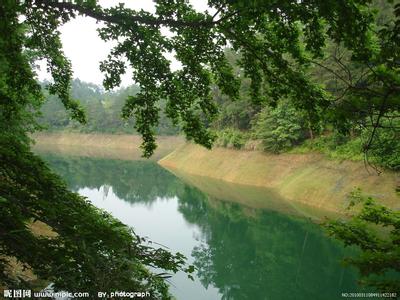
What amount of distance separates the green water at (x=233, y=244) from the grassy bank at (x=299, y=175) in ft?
14.8

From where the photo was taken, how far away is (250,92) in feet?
22.6

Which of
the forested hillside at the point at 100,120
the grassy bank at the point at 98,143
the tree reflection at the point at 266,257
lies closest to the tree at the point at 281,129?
the tree reflection at the point at 266,257

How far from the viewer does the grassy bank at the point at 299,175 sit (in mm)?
27844

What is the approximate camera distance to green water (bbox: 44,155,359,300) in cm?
1641

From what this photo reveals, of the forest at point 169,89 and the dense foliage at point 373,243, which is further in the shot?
the dense foliage at point 373,243

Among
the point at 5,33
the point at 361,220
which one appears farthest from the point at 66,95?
the point at 361,220

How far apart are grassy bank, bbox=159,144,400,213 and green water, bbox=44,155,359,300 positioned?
4.51 m

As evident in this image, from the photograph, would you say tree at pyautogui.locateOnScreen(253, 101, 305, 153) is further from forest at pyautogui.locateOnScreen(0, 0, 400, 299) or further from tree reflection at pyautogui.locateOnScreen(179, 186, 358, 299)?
forest at pyautogui.locateOnScreen(0, 0, 400, 299)

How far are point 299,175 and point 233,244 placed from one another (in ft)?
48.6

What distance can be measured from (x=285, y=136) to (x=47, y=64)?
1421 inches

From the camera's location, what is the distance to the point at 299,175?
118 feet

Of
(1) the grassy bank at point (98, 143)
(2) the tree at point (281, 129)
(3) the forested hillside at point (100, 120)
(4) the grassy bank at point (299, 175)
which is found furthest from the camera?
(3) the forested hillside at point (100, 120)

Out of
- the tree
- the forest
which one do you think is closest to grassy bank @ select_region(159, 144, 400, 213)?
the tree

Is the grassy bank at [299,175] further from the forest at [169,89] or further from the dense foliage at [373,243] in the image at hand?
the forest at [169,89]
